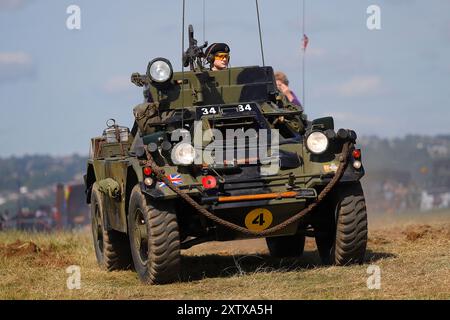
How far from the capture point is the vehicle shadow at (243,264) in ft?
39.2

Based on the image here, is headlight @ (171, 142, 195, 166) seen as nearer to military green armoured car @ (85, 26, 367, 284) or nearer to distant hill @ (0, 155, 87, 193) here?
military green armoured car @ (85, 26, 367, 284)

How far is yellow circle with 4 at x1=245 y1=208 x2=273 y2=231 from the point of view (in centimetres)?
1088

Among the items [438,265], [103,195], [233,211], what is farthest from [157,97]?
[438,265]

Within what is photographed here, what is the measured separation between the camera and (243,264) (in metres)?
13.1

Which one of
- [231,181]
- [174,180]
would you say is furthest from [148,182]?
[231,181]

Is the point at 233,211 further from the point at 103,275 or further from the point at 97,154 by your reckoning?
the point at 97,154

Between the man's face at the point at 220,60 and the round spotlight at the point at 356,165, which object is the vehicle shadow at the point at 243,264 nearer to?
the round spotlight at the point at 356,165

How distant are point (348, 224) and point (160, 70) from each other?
2.77 meters

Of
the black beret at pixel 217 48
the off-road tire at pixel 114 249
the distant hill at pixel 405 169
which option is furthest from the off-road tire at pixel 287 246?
the distant hill at pixel 405 169

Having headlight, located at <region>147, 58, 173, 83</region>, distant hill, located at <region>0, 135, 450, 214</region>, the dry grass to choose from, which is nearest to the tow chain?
the dry grass

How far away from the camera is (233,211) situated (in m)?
10.8

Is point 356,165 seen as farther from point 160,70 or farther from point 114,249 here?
point 114,249

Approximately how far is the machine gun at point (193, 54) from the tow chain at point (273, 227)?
2.57 metres

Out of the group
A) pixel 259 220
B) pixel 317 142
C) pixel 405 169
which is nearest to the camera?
pixel 259 220
